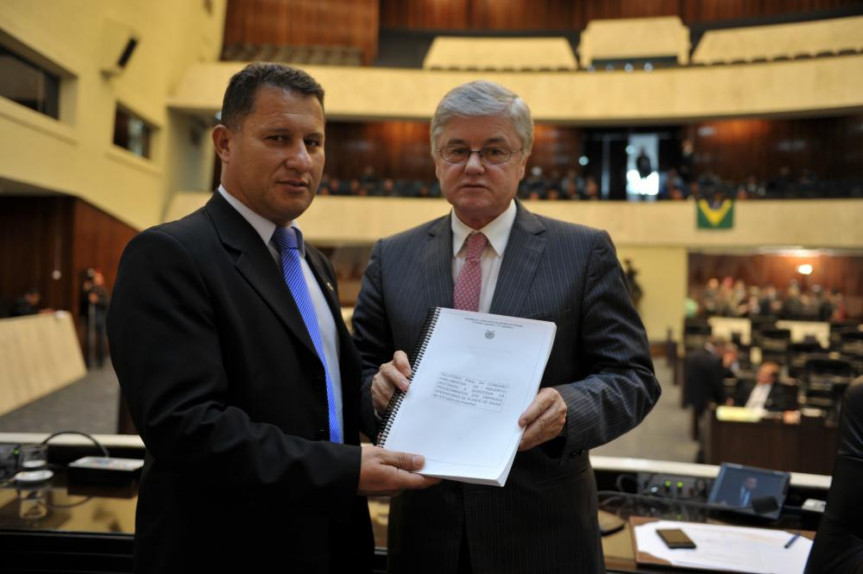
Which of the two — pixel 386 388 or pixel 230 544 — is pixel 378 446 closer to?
pixel 386 388

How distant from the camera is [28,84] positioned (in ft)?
34.3

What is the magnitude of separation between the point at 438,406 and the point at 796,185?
16981 mm

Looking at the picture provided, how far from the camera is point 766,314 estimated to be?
593 inches

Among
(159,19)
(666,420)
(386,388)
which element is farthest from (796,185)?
(386,388)

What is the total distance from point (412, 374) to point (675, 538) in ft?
3.84

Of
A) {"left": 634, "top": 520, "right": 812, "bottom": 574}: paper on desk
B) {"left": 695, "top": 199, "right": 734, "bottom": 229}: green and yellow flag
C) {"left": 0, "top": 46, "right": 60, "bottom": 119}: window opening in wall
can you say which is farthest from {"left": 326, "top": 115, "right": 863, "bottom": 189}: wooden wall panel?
{"left": 634, "top": 520, "right": 812, "bottom": 574}: paper on desk

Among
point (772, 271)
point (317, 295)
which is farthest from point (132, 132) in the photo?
point (772, 271)

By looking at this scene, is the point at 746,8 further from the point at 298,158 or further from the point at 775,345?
the point at 298,158

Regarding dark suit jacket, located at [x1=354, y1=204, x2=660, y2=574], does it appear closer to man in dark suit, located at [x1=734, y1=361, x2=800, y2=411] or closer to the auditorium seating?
man in dark suit, located at [x1=734, y1=361, x2=800, y2=411]

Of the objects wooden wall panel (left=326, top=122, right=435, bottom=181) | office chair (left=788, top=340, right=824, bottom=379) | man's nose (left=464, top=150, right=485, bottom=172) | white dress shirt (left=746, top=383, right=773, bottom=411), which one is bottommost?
white dress shirt (left=746, top=383, right=773, bottom=411)

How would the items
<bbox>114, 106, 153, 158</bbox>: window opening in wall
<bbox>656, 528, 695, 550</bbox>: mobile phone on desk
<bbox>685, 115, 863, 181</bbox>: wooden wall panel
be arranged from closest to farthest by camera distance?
<bbox>656, 528, 695, 550</bbox>: mobile phone on desk → <bbox>114, 106, 153, 158</bbox>: window opening in wall → <bbox>685, 115, 863, 181</bbox>: wooden wall panel

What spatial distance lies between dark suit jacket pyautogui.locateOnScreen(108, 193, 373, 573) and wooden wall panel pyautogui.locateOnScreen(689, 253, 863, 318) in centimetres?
1856

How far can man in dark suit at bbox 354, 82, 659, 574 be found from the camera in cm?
151

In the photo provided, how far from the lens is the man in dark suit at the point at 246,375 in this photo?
1197 mm
